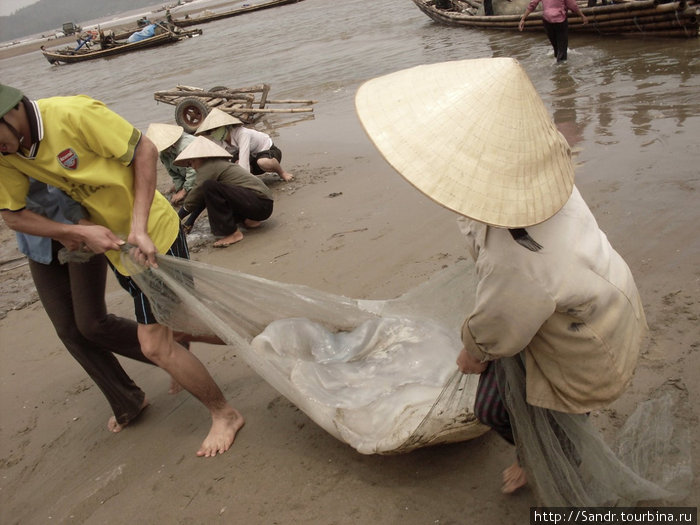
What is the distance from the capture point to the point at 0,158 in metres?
1.86

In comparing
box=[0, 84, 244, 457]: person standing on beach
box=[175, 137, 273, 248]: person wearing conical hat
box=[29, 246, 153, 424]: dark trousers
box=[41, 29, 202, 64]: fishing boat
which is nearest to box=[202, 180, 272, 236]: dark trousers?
box=[175, 137, 273, 248]: person wearing conical hat

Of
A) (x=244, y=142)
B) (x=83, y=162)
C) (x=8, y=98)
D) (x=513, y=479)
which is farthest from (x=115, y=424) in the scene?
(x=244, y=142)

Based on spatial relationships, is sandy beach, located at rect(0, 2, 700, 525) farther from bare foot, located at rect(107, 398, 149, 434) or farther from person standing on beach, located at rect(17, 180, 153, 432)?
person standing on beach, located at rect(17, 180, 153, 432)

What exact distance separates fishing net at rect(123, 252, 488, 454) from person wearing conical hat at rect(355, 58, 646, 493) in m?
0.46

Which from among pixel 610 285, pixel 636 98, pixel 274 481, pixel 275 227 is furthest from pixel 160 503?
pixel 636 98

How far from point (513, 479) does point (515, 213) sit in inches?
40.5

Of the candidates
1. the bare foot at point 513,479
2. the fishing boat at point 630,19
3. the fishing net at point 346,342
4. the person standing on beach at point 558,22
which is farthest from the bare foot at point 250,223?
the fishing boat at point 630,19

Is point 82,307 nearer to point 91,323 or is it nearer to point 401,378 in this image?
point 91,323

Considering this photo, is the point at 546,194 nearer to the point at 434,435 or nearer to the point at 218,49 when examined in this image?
the point at 434,435

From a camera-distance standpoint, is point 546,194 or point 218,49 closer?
point 546,194

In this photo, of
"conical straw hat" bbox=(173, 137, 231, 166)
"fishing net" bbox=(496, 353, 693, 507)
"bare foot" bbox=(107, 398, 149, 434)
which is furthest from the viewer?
"conical straw hat" bbox=(173, 137, 231, 166)

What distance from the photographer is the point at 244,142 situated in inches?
207

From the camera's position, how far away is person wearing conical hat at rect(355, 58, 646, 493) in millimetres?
1207

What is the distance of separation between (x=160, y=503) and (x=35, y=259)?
1.07 meters
